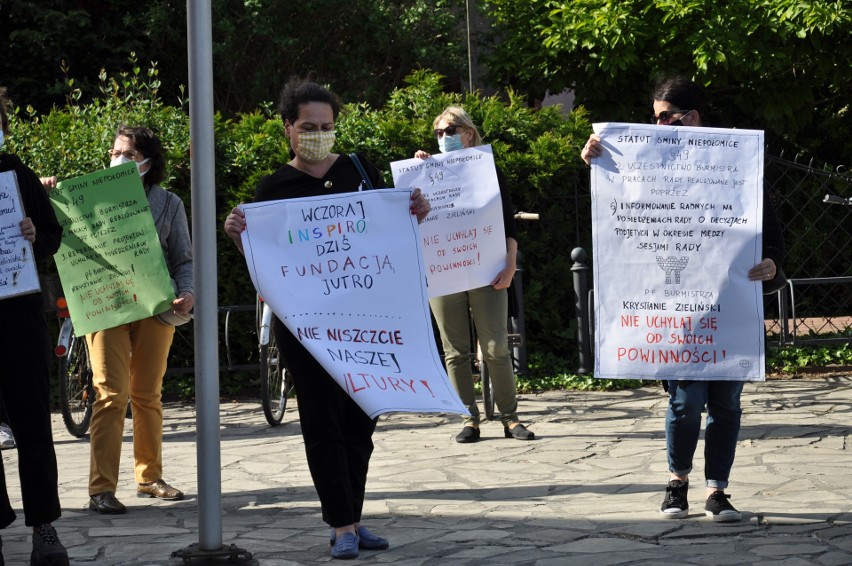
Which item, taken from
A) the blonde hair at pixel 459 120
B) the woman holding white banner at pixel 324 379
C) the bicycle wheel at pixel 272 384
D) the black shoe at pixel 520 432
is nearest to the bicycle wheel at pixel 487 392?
the black shoe at pixel 520 432

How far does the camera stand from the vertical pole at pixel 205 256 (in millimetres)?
4605

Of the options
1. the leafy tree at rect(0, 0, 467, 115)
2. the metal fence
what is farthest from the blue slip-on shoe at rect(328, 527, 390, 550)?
the leafy tree at rect(0, 0, 467, 115)

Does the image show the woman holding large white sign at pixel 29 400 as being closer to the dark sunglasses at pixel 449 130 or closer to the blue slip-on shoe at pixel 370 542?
the blue slip-on shoe at pixel 370 542

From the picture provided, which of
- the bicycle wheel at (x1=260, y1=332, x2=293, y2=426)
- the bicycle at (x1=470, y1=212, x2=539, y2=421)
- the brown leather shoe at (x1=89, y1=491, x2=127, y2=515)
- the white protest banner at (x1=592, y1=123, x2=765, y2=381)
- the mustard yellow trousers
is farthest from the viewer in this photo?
the bicycle wheel at (x1=260, y1=332, x2=293, y2=426)

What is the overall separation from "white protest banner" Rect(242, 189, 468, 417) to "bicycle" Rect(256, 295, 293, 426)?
12.0 ft

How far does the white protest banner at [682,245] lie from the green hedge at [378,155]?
199 inches

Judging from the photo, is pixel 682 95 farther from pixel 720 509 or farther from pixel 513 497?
pixel 513 497

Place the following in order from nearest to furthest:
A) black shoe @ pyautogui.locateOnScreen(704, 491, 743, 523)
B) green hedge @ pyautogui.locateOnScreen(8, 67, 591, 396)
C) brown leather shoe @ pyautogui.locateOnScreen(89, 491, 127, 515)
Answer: black shoe @ pyautogui.locateOnScreen(704, 491, 743, 523) < brown leather shoe @ pyautogui.locateOnScreen(89, 491, 127, 515) < green hedge @ pyautogui.locateOnScreen(8, 67, 591, 396)

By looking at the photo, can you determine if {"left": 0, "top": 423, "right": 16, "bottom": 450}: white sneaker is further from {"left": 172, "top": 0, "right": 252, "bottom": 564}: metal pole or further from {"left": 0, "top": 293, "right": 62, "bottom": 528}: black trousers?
{"left": 172, "top": 0, "right": 252, "bottom": 564}: metal pole

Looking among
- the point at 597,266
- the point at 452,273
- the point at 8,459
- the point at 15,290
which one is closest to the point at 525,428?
the point at 452,273

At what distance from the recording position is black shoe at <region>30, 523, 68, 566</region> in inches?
192

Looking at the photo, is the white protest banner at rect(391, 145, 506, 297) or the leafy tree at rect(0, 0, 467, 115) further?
the leafy tree at rect(0, 0, 467, 115)

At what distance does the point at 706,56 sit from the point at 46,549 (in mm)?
9577

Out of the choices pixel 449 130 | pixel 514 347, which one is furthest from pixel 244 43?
pixel 449 130
